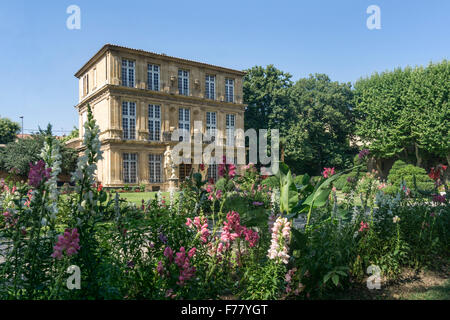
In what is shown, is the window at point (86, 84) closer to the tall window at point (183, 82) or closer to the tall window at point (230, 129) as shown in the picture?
the tall window at point (183, 82)

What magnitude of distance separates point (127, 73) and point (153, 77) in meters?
2.52

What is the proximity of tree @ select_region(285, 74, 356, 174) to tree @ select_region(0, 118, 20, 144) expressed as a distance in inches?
1482

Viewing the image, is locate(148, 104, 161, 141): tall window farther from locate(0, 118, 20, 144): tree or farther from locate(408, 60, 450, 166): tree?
locate(0, 118, 20, 144): tree

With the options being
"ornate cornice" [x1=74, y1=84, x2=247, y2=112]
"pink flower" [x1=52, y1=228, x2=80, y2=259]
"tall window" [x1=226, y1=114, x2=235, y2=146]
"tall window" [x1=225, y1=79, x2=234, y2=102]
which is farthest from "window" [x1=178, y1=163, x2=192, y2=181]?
"pink flower" [x1=52, y1=228, x2=80, y2=259]

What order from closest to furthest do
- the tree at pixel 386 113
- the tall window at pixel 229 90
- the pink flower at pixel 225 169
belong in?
the pink flower at pixel 225 169
the tree at pixel 386 113
the tall window at pixel 229 90

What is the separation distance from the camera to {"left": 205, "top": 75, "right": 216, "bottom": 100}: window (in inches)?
1291

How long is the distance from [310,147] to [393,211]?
31.4m

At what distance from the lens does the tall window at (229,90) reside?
34.0 meters

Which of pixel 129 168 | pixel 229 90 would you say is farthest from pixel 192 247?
pixel 229 90

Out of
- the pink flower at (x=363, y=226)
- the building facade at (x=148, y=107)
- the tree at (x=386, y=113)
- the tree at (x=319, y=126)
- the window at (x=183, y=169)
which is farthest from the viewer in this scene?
the tree at (x=319, y=126)

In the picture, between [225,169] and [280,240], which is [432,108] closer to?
[225,169]

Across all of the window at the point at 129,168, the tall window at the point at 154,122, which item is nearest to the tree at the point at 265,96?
the tall window at the point at 154,122

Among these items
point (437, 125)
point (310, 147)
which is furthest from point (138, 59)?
point (437, 125)

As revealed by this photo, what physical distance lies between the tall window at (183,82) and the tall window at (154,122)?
3129 millimetres
